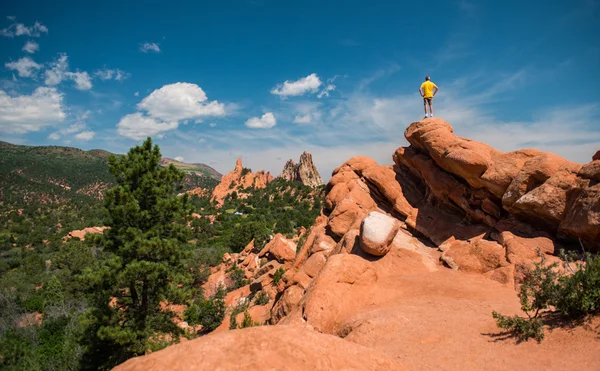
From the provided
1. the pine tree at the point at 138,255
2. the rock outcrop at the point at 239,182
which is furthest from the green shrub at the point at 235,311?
the rock outcrop at the point at 239,182

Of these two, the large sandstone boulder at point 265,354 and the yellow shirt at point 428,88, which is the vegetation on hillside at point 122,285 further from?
the yellow shirt at point 428,88

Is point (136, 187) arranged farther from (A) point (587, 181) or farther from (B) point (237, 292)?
(A) point (587, 181)

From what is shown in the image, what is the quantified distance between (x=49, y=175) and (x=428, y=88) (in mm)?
134996

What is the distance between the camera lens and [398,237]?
16.0m

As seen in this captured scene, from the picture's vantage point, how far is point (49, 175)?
374 ft

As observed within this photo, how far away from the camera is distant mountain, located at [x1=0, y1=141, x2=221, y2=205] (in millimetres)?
96625

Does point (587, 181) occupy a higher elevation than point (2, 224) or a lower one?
higher

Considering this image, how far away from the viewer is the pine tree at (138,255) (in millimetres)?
12211

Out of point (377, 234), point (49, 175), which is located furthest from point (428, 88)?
point (49, 175)

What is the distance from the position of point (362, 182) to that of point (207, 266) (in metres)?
23.9

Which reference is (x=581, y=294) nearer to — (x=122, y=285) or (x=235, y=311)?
(x=122, y=285)

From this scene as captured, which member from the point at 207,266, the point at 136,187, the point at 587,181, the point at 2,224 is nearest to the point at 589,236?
the point at 587,181

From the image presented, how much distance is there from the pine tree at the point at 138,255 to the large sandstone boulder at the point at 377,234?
7.86 m

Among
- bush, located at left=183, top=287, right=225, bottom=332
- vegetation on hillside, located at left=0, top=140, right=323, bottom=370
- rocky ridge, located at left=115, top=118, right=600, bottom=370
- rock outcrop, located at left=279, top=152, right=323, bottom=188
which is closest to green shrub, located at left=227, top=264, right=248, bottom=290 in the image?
vegetation on hillside, located at left=0, top=140, right=323, bottom=370
